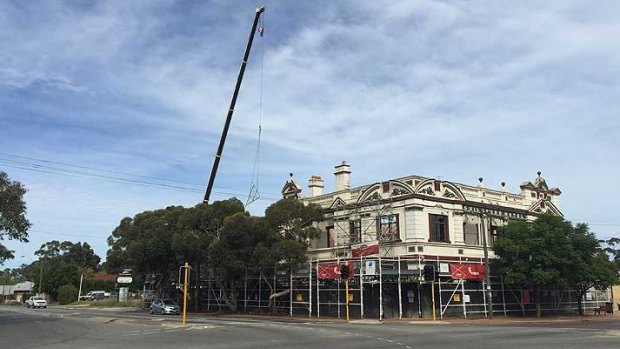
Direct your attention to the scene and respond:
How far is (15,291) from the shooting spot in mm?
Answer: 126312

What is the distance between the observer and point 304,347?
1864cm

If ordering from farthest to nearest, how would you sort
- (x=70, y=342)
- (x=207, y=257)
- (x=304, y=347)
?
(x=207, y=257)
(x=70, y=342)
(x=304, y=347)

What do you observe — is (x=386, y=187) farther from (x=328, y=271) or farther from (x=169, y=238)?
(x=169, y=238)

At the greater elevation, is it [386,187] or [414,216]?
[386,187]

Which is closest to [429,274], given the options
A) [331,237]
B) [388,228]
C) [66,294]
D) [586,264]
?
[388,228]

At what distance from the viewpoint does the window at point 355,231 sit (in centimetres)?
4684

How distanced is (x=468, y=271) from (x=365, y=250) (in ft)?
25.7

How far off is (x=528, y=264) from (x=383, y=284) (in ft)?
36.7

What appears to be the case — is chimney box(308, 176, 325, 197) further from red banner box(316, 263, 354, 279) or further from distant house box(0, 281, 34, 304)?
distant house box(0, 281, 34, 304)

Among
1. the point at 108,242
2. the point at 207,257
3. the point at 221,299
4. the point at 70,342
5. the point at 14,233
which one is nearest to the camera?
the point at 70,342

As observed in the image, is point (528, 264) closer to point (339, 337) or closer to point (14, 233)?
point (339, 337)

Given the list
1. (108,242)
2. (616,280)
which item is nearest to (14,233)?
(108,242)

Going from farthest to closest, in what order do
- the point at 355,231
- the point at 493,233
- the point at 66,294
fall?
the point at 66,294, the point at 493,233, the point at 355,231

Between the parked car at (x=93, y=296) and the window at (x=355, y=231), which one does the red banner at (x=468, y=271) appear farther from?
the parked car at (x=93, y=296)
